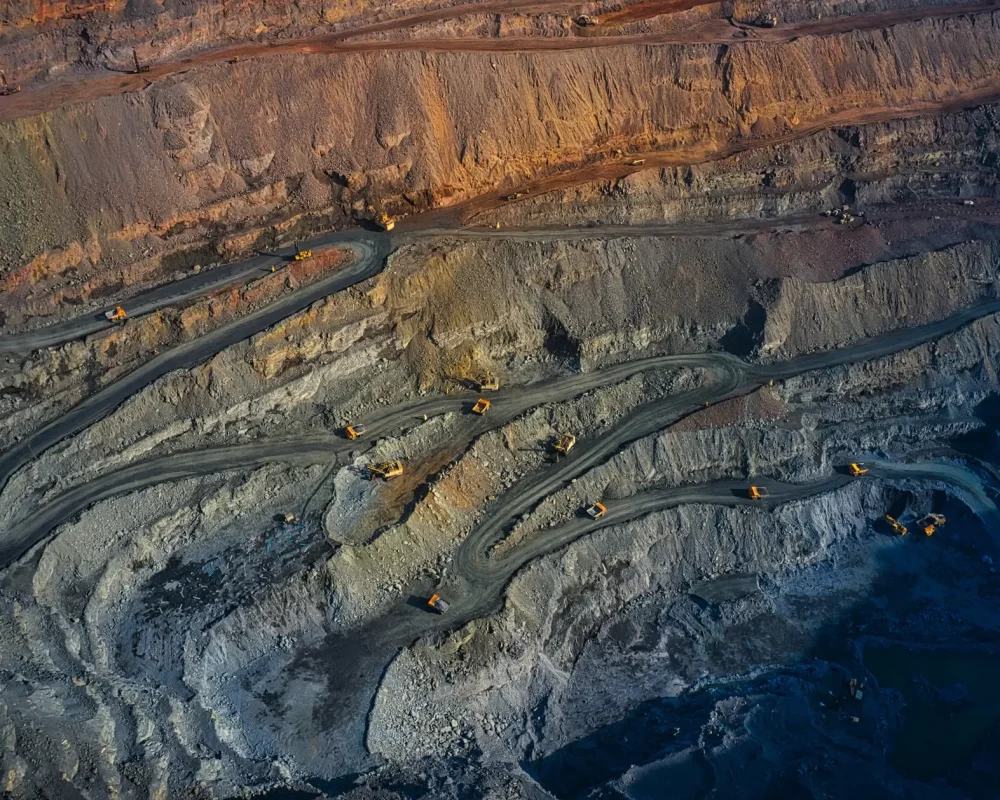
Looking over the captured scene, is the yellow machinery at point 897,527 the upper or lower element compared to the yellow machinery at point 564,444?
lower

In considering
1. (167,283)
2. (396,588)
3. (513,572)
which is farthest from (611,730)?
(167,283)

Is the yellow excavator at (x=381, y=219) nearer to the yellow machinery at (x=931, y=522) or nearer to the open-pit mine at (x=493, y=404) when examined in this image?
the open-pit mine at (x=493, y=404)

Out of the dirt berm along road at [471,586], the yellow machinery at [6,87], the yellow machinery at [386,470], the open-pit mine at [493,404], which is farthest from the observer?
the yellow machinery at [6,87]

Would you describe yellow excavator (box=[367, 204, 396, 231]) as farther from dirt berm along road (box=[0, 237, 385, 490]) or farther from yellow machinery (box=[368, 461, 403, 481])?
yellow machinery (box=[368, 461, 403, 481])

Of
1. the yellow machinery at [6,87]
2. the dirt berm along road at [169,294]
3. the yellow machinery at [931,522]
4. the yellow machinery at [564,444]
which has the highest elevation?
the yellow machinery at [6,87]

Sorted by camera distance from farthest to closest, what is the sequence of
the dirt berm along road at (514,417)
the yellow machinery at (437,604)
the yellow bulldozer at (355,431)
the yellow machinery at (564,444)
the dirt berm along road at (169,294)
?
the yellow machinery at (564,444) < the yellow bulldozer at (355,431) < the dirt berm along road at (169,294) < the dirt berm along road at (514,417) < the yellow machinery at (437,604)

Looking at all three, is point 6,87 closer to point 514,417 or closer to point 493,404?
point 493,404

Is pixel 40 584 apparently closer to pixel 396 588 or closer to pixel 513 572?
pixel 396 588

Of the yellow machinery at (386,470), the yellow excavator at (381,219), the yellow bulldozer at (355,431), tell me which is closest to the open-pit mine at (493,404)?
the yellow machinery at (386,470)

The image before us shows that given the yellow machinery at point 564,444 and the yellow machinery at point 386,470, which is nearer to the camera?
the yellow machinery at point 386,470
